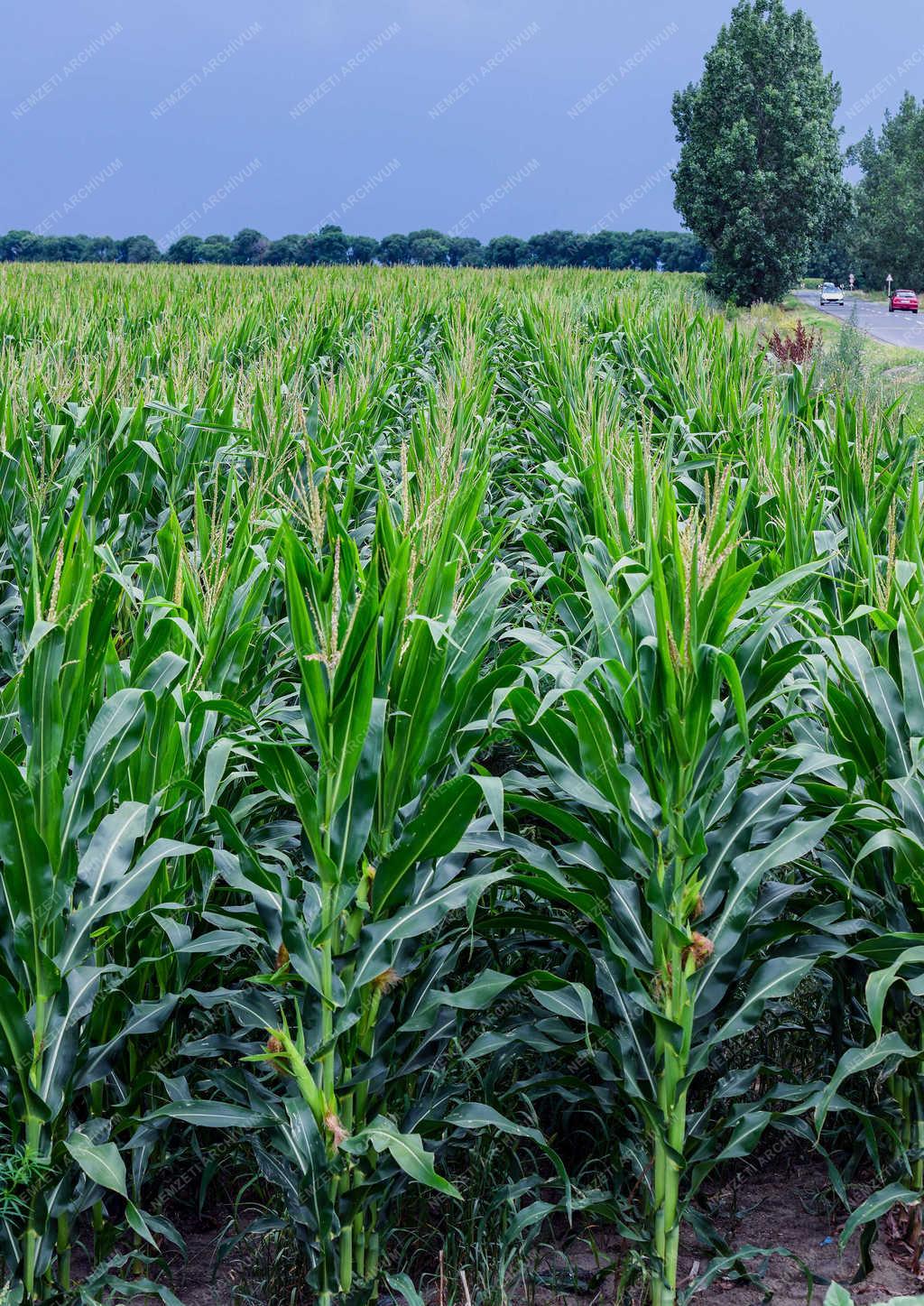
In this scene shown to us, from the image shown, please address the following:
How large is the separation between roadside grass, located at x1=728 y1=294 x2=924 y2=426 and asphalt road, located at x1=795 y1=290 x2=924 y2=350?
1.37 meters

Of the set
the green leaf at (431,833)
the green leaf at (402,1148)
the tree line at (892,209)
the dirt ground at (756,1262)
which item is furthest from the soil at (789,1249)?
the tree line at (892,209)

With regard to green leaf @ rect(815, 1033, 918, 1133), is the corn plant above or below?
above

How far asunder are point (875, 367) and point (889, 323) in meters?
28.5

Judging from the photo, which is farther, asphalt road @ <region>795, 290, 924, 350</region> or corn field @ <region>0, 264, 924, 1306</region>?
asphalt road @ <region>795, 290, 924, 350</region>

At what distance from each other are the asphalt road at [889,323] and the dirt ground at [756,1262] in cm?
2266

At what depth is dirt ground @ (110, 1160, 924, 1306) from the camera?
2.54 m

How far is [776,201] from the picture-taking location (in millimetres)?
37906

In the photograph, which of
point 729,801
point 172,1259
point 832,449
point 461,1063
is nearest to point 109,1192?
point 172,1259

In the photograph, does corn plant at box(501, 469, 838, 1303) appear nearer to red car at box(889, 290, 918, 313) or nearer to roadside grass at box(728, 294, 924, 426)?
roadside grass at box(728, 294, 924, 426)

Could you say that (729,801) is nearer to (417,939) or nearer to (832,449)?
(417,939)

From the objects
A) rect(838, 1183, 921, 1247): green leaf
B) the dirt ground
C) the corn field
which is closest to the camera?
the corn field

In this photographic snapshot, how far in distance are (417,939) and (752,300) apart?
1634 inches

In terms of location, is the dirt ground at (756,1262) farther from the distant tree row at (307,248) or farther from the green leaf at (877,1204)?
the distant tree row at (307,248)

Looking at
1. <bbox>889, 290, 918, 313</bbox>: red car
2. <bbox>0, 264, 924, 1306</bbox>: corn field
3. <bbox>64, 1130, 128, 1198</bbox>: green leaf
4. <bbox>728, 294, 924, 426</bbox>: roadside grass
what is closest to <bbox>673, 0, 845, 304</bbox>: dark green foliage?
<bbox>728, 294, 924, 426</bbox>: roadside grass
